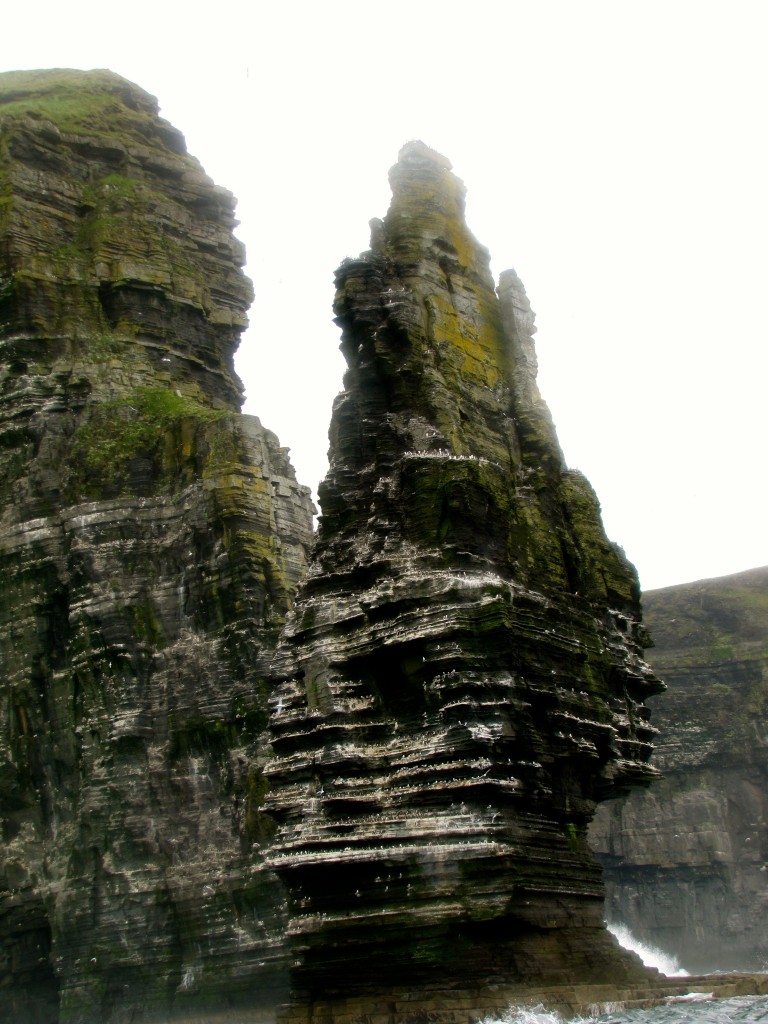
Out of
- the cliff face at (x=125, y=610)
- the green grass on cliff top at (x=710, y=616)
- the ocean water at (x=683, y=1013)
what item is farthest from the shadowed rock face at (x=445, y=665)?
the green grass on cliff top at (x=710, y=616)

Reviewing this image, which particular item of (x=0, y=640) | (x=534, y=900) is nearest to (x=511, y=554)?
(x=534, y=900)

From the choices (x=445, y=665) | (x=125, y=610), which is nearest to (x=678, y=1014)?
(x=445, y=665)

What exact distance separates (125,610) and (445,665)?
20.5 metres

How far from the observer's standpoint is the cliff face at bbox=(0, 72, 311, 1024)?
128 ft

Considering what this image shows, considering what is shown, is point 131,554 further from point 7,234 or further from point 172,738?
point 7,234

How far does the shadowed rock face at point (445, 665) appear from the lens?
73.9 ft

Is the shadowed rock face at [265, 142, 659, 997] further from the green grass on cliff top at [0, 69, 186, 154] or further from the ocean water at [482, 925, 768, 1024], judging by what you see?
the green grass on cliff top at [0, 69, 186, 154]

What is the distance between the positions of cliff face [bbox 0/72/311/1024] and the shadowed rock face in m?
13.5

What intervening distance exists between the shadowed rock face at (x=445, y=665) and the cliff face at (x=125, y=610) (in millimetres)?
13474

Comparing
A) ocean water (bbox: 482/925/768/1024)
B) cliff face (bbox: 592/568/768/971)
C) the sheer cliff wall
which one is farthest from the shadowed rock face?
cliff face (bbox: 592/568/768/971)

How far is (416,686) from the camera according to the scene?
24.5 metres

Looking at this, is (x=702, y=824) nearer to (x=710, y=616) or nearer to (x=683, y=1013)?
(x=710, y=616)

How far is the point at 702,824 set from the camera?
7188cm

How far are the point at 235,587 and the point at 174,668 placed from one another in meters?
3.21
